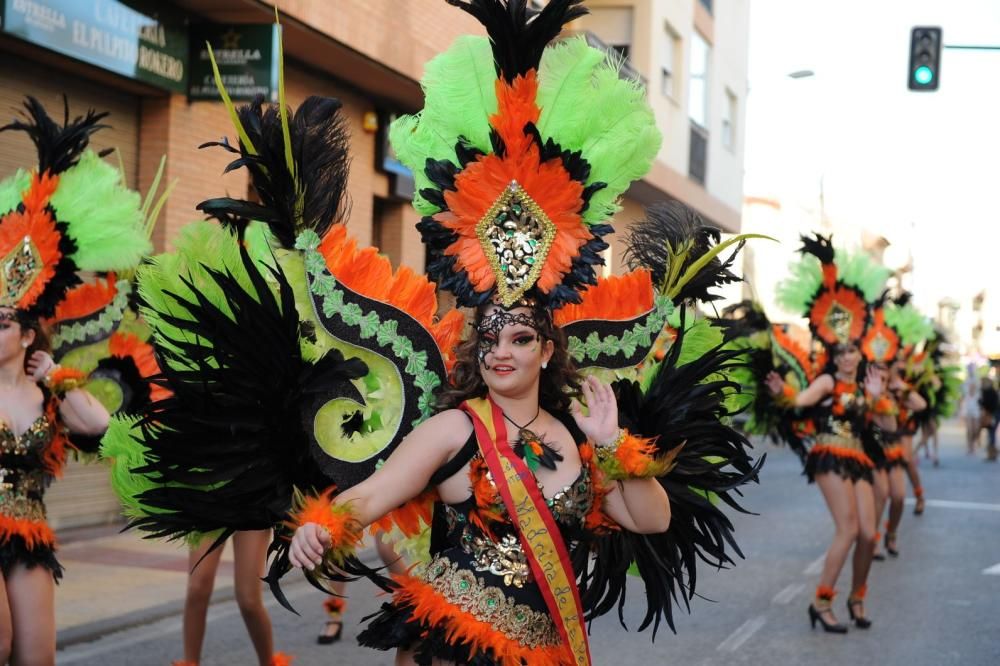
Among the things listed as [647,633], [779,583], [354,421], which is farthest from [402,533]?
[779,583]

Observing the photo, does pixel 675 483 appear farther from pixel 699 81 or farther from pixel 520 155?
pixel 699 81

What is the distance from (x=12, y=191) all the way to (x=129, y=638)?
10.9 ft

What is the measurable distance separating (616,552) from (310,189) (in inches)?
59.6

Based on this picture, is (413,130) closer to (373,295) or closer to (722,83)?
(373,295)

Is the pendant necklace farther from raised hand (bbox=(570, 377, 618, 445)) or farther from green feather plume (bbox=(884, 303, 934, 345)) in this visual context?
green feather plume (bbox=(884, 303, 934, 345))

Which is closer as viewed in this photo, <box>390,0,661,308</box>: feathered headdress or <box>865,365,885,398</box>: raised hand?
<box>390,0,661,308</box>: feathered headdress

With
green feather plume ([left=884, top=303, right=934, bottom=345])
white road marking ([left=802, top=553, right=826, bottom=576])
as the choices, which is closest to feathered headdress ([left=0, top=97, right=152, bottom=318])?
white road marking ([left=802, top=553, right=826, bottom=576])

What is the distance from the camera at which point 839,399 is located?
30.5ft

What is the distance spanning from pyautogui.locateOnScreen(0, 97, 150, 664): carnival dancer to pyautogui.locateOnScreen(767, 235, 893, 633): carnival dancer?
501 cm

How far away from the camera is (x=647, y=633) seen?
8859mm

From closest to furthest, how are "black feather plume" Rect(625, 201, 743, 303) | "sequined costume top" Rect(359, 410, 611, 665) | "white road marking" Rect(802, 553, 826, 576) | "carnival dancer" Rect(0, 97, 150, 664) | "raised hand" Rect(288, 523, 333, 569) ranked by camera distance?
"raised hand" Rect(288, 523, 333, 569) < "sequined costume top" Rect(359, 410, 611, 665) < "black feather plume" Rect(625, 201, 743, 303) < "carnival dancer" Rect(0, 97, 150, 664) < "white road marking" Rect(802, 553, 826, 576)

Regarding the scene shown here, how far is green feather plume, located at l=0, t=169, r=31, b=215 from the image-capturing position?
5816 millimetres

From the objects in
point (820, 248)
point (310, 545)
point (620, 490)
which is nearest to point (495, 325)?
point (620, 490)

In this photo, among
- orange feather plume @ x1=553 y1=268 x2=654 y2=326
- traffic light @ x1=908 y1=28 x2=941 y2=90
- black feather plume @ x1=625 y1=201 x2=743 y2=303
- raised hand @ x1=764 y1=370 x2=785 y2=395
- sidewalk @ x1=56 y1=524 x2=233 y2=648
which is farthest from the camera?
traffic light @ x1=908 y1=28 x2=941 y2=90
